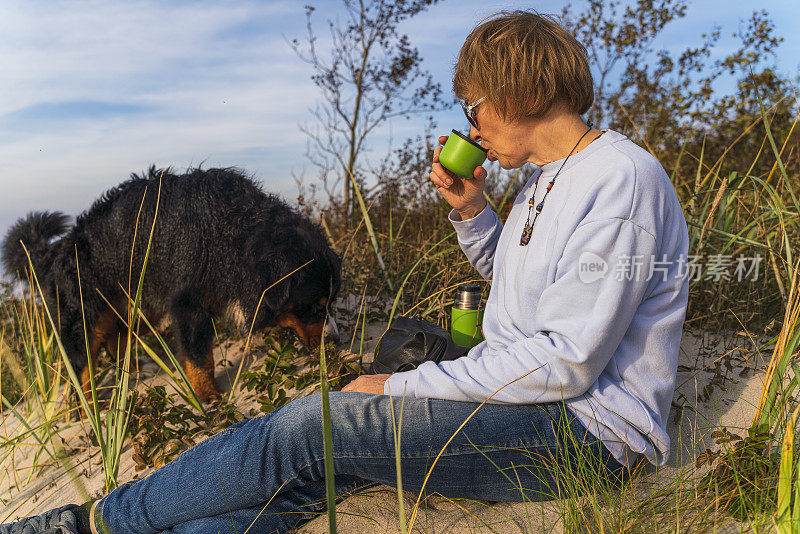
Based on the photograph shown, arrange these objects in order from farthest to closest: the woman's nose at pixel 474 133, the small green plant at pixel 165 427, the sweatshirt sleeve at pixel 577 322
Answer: the small green plant at pixel 165 427, the woman's nose at pixel 474 133, the sweatshirt sleeve at pixel 577 322

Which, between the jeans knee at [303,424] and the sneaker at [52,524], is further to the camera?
the sneaker at [52,524]

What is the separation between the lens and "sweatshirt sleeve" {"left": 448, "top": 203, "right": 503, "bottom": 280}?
2551 millimetres

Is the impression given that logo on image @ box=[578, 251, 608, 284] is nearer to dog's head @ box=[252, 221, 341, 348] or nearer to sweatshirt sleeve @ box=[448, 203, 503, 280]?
sweatshirt sleeve @ box=[448, 203, 503, 280]

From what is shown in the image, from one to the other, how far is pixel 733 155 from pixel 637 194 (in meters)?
6.83

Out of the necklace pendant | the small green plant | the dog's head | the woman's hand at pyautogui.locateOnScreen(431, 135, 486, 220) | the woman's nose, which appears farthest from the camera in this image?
the dog's head

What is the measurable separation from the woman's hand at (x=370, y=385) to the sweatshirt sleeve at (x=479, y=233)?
2.93 feet

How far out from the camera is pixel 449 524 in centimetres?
197

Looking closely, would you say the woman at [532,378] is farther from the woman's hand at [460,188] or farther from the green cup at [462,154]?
the woman's hand at [460,188]

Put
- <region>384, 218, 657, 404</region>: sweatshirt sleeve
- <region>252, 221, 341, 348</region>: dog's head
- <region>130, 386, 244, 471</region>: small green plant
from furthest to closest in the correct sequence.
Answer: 1. <region>252, 221, 341, 348</region>: dog's head
2. <region>130, 386, 244, 471</region>: small green plant
3. <region>384, 218, 657, 404</region>: sweatshirt sleeve

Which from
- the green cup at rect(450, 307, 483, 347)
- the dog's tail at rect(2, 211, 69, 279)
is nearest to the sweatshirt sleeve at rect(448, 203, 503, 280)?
the green cup at rect(450, 307, 483, 347)

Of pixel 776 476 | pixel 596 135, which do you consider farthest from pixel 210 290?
pixel 776 476

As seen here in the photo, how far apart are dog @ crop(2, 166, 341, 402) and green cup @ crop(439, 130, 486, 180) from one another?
108cm

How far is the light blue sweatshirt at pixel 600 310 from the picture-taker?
163 cm

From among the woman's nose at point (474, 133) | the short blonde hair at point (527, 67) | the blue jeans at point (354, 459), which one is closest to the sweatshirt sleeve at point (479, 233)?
the woman's nose at point (474, 133)
